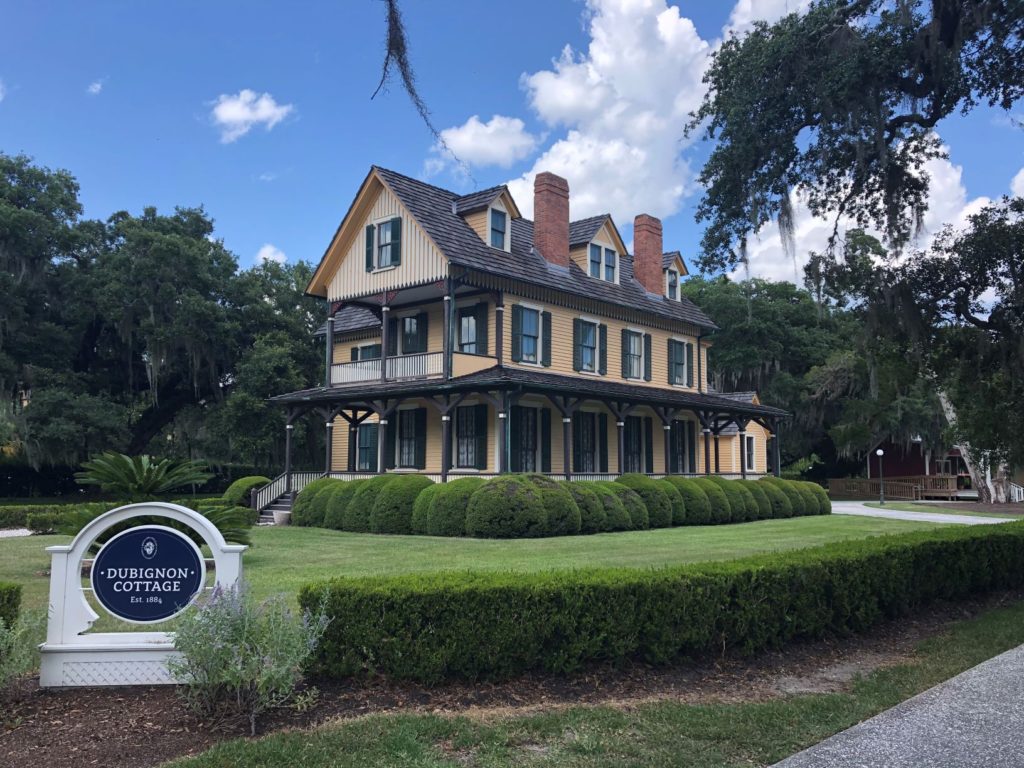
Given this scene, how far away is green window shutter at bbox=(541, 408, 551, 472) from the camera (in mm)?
23203

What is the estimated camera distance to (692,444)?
28891 millimetres

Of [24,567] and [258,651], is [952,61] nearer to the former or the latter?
[258,651]

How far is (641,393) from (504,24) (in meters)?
17.4

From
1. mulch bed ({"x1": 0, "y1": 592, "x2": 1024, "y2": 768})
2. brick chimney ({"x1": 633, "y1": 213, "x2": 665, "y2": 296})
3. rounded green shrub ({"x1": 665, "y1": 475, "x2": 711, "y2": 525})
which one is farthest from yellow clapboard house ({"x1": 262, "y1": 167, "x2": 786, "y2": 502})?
mulch bed ({"x1": 0, "y1": 592, "x2": 1024, "y2": 768})

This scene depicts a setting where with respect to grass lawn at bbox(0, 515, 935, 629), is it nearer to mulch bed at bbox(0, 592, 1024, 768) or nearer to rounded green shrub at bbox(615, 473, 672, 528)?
rounded green shrub at bbox(615, 473, 672, 528)

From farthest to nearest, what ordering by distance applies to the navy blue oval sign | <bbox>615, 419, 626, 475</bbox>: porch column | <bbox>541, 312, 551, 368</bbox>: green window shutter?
<bbox>541, 312, 551, 368</bbox>: green window shutter, <bbox>615, 419, 626, 475</bbox>: porch column, the navy blue oval sign

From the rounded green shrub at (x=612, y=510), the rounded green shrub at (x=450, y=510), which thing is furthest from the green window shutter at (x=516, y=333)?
the rounded green shrub at (x=450, y=510)

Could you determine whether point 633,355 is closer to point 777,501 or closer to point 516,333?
point 516,333

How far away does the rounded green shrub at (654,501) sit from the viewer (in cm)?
1949

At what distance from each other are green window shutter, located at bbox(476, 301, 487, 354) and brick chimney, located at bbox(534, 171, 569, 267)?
3192 mm

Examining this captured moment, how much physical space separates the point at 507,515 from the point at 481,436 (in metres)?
5.63

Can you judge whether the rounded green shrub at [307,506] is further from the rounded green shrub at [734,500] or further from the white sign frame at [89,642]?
the white sign frame at [89,642]

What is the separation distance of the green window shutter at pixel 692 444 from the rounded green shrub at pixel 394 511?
43.2 ft

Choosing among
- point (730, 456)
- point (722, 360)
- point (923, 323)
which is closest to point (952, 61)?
point (923, 323)
